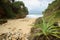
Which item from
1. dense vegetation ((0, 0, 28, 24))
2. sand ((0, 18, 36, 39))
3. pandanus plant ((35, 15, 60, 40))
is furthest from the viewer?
dense vegetation ((0, 0, 28, 24))

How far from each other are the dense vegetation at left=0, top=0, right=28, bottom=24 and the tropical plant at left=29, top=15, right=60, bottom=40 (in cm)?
448

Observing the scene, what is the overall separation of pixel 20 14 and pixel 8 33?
424 centimetres

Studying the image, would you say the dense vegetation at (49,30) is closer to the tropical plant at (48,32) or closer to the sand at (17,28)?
the tropical plant at (48,32)

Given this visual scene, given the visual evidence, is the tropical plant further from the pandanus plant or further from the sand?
the sand

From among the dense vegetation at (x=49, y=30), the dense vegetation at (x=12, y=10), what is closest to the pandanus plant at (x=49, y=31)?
the dense vegetation at (x=49, y=30)

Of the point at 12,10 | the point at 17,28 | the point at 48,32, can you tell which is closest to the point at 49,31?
the point at 48,32

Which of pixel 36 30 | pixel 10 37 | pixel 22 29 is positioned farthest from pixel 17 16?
pixel 36 30

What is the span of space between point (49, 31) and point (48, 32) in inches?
1.4

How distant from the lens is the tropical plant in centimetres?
372

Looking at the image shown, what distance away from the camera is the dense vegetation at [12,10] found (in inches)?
330

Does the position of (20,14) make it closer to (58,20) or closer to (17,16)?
(17,16)

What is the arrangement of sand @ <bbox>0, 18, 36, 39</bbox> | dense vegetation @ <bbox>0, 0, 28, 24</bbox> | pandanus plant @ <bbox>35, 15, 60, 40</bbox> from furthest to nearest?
dense vegetation @ <bbox>0, 0, 28, 24</bbox>, sand @ <bbox>0, 18, 36, 39</bbox>, pandanus plant @ <bbox>35, 15, 60, 40</bbox>

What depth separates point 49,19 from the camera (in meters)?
4.08

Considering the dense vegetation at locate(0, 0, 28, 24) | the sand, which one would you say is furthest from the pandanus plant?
the dense vegetation at locate(0, 0, 28, 24)
